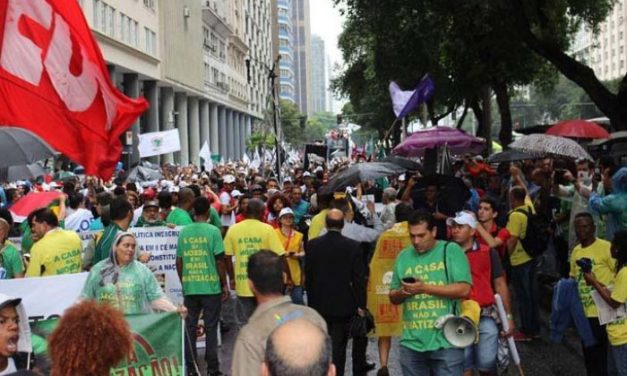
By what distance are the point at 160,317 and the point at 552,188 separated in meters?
7.94

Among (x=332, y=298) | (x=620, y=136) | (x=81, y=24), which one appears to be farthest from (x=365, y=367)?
(x=620, y=136)

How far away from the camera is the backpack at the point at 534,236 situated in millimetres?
10227

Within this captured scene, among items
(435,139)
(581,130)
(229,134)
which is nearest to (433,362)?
(435,139)

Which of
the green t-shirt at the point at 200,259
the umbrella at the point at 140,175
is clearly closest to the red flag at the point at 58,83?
the green t-shirt at the point at 200,259

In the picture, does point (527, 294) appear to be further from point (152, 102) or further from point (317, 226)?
point (152, 102)

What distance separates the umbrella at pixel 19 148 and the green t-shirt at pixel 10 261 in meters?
0.75

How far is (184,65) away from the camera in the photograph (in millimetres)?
59688

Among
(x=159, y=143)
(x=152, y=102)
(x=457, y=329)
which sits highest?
(x=152, y=102)

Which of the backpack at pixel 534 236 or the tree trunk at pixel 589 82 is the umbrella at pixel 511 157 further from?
the backpack at pixel 534 236

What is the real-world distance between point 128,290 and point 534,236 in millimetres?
5204

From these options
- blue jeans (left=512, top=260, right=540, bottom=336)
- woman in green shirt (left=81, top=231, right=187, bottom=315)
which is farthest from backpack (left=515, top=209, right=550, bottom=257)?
woman in green shirt (left=81, top=231, right=187, bottom=315)

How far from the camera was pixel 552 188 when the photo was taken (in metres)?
12.9

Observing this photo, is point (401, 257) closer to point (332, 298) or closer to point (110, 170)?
point (332, 298)

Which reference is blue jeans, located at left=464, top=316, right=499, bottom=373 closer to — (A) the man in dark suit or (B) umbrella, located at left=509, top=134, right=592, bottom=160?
(A) the man in dark suit
